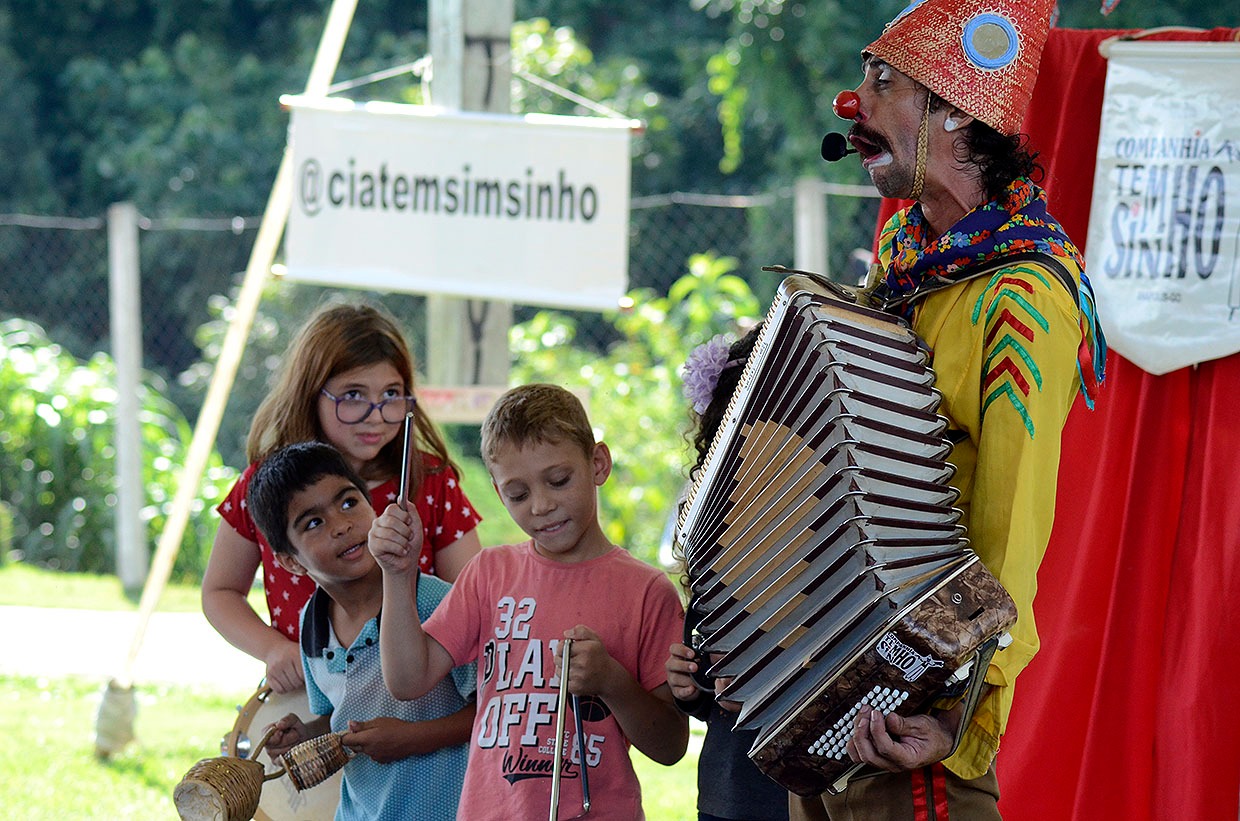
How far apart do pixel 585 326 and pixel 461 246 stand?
1024cm

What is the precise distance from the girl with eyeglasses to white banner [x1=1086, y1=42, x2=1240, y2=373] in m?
1.58

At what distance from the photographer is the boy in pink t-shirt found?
Answer: 8.70ft

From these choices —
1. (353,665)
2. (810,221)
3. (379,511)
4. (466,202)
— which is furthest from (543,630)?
(810,221)

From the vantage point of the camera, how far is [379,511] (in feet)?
10.9

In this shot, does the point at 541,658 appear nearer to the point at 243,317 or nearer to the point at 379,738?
the point at 379,738

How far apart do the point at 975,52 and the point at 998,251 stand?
1.00 feet

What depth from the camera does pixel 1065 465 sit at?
3.50 metres

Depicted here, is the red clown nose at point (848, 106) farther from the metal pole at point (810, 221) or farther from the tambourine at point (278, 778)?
A: the metal pole at point (810, 221)

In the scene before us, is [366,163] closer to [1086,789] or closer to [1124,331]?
[1124,331]

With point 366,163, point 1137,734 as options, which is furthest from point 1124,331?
point 366,163

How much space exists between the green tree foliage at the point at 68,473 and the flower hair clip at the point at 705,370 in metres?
6.60

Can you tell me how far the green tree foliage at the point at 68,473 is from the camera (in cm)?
898

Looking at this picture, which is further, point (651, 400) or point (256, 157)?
point (256, 157)

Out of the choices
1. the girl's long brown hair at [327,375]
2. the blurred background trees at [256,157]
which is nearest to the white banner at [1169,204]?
the girl's long brown hair at [327,375]
